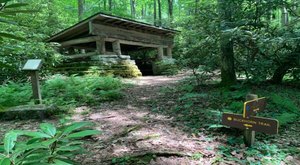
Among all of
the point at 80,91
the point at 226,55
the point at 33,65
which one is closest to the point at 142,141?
the point at 33,65

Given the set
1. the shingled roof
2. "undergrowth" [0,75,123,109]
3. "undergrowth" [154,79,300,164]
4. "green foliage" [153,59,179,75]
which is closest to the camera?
"undergrowth" [154,79,300,164]

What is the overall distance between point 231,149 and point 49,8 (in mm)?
14447

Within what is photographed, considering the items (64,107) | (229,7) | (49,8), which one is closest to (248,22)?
(229,7)

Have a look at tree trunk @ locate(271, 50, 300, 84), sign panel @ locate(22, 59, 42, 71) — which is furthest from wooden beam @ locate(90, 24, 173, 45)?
tree trunk @ locate(271, 50, 300, 84)

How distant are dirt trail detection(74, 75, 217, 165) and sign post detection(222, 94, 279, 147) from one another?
19.0 inches

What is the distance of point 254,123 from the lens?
10.7 ft

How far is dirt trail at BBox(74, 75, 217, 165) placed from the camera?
314 centimetres

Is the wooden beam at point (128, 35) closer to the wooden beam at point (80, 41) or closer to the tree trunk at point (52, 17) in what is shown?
the wooden beam at point (80, 41)

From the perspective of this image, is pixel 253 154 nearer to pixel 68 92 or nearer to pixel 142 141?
pixel 142 141

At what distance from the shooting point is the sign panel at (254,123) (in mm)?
3066

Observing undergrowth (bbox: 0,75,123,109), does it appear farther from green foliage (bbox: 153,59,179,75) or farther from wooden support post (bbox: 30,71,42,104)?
green foliage (bbox: 153,59,179,75)

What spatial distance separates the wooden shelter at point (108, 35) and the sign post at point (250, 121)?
9008 mm

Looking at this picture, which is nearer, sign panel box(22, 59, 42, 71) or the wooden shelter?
sign panel box(22, 59, 42, 71)

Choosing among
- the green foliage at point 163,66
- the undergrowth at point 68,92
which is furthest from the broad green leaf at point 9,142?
the green foliage at point 163,66
